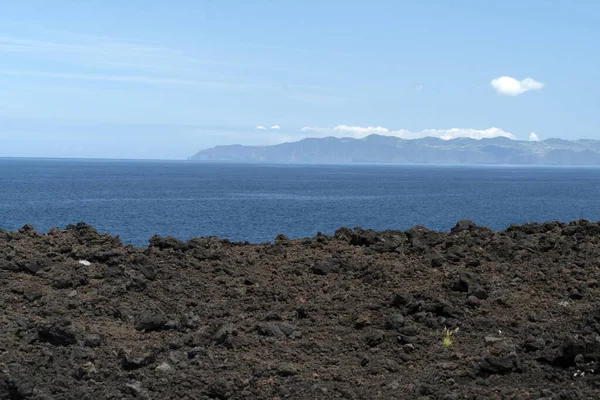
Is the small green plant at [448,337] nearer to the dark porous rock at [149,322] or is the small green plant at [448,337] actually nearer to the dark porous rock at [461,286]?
the dark porous rock at [461,286]

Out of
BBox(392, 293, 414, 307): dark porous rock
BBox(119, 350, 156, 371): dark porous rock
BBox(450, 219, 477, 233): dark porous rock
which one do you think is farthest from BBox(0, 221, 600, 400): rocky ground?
BBox(450, 219, 477, 233): dark porous rock

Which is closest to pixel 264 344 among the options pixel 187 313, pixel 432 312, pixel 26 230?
pixel 187 313

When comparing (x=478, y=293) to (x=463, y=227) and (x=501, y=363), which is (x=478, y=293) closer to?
(x=501, y=363)

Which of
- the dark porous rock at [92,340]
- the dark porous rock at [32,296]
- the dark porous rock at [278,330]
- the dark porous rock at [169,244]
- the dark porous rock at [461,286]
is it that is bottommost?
the dark porous rock at [92,340]

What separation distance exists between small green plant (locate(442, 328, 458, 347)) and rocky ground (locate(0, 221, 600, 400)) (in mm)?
51

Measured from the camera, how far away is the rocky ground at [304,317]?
9047mm

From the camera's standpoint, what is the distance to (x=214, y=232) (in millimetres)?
63562

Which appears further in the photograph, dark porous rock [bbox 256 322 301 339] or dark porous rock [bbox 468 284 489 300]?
dark porous rock [bbox 468 284 489 300]

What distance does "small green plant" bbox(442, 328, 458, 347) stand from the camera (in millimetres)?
10258

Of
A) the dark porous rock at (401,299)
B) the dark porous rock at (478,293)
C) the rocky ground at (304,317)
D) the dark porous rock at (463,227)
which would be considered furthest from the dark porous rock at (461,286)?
the dark porous rock at (463,227)

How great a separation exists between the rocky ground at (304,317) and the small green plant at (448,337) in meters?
0.05

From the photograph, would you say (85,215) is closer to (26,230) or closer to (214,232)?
(214,232)

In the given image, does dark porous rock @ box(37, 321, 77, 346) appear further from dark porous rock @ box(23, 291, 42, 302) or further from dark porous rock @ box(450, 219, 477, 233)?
dark porous rock @ box(450, 219, 477, 233)

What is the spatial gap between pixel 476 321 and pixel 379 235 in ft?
16.9
